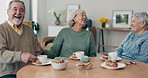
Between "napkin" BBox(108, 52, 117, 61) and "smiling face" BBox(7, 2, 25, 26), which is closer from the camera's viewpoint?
"napkin" BBox(108, 52, 117, 61)

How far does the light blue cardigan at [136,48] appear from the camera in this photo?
2467 millimetres

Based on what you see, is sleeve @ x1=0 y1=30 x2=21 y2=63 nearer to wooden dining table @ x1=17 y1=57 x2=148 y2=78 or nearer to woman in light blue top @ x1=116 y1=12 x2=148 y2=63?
wooden dining table @ x1=17 y1=57 x2=148 y2=78

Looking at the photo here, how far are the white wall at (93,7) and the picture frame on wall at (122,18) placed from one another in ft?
0.34

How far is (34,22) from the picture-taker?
6633mm

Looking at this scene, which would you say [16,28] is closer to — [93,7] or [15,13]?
Result: [15,13]

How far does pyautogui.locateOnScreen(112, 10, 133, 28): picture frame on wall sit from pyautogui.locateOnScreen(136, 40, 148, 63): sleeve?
128 inches

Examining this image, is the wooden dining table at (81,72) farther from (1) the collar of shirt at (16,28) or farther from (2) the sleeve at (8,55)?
(1) the collar of shirt at (16,28)

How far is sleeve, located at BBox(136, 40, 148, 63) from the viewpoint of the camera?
2437 millimetres

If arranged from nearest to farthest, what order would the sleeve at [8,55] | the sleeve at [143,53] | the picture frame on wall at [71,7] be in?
1. the sleeve at [8,55]
2. the sleeve at [143,53]
3. the picture frame on wall at [71,7]

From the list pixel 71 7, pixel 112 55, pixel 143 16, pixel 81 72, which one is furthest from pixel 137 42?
pixel 71 7

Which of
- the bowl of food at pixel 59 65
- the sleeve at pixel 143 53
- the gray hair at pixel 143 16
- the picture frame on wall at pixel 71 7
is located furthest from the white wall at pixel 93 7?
the bowl of food at pixel 59 65

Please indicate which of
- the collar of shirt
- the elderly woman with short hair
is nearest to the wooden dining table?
the collar of shirt

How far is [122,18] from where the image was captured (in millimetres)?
5781

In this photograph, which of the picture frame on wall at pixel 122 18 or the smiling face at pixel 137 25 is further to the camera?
the picture frame on wall at pixel 122 18
